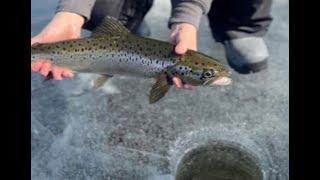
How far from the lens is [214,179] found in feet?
8.01

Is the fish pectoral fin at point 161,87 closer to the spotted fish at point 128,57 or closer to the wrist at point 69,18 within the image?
the spotted fish at point 128,57

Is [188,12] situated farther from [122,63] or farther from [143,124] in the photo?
[143,124]

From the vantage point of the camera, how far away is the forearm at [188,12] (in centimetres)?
239

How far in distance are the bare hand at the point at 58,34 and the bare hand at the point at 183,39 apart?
0.45 metres

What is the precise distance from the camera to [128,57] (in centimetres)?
220

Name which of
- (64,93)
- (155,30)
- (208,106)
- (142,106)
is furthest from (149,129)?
(155,30)

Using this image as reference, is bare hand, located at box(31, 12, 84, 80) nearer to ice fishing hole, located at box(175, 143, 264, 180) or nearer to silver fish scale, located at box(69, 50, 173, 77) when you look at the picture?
silver fish scale, located at box(69, 50, 173, 77)

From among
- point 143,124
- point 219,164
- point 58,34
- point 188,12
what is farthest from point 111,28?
point 219,164

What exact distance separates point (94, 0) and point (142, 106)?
0.59 meters

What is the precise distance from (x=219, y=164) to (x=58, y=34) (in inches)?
38.2

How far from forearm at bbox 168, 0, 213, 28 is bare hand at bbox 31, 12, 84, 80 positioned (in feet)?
1.46

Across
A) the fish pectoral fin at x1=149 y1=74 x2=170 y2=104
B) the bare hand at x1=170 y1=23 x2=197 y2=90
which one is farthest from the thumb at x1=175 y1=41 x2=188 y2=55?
the fish pectoral fin at x1=149 y1=74 x2=170 y2=104

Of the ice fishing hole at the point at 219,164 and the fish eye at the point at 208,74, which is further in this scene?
the ice fishing hole at the point at 219,164

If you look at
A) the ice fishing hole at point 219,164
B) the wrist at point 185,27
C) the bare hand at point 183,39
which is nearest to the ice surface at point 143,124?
the ice fishing hole at point 219,164
